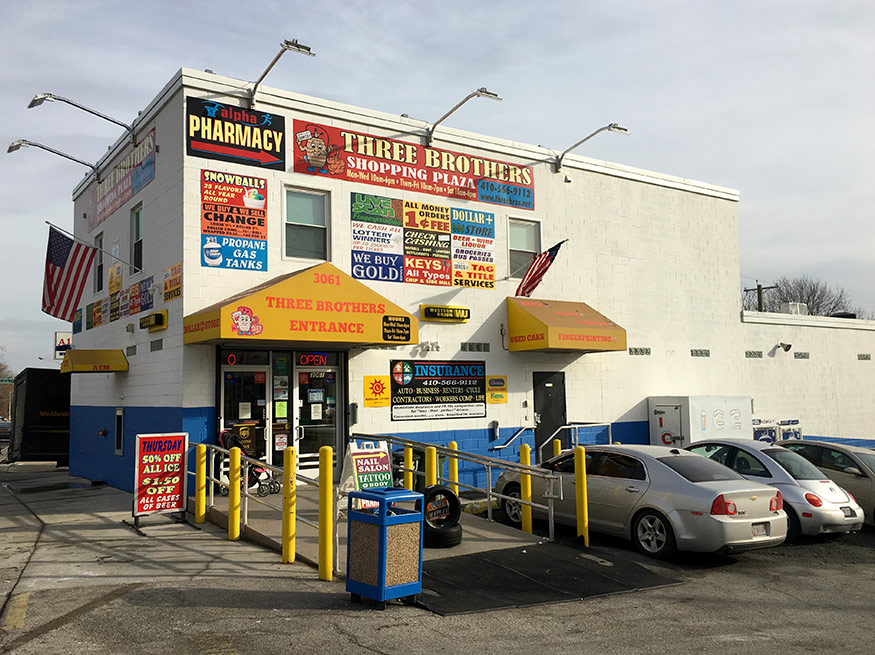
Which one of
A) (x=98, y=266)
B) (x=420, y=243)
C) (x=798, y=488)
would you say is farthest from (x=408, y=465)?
(x=98, y=266)

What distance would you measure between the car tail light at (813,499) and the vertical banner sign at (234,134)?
10.5m

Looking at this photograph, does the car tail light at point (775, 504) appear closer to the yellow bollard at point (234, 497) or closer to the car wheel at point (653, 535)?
the car wheel at point (653, 535)

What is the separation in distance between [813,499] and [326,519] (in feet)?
24.7

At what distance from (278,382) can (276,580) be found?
6106mm

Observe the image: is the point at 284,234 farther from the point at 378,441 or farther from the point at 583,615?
the point at 583,615

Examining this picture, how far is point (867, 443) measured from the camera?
23781 millimetres

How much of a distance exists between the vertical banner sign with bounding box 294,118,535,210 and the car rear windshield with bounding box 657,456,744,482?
7898 millimetres

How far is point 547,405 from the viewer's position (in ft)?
56.8

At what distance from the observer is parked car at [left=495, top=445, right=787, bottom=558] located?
32.0ft

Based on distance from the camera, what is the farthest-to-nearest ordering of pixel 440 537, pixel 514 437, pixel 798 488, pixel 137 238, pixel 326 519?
pixel 514 437 < pixel 137 238 < pixel 798 488 < pixel 440 537 < pixel 326 519

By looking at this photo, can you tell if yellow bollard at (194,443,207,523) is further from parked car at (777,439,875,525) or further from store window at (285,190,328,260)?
parked car at (777,439,875,525)

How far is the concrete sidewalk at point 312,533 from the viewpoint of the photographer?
969 centimetres

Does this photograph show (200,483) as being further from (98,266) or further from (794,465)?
(794,465)

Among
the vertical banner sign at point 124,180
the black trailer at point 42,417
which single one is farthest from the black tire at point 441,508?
the black trailer at point 42,417
